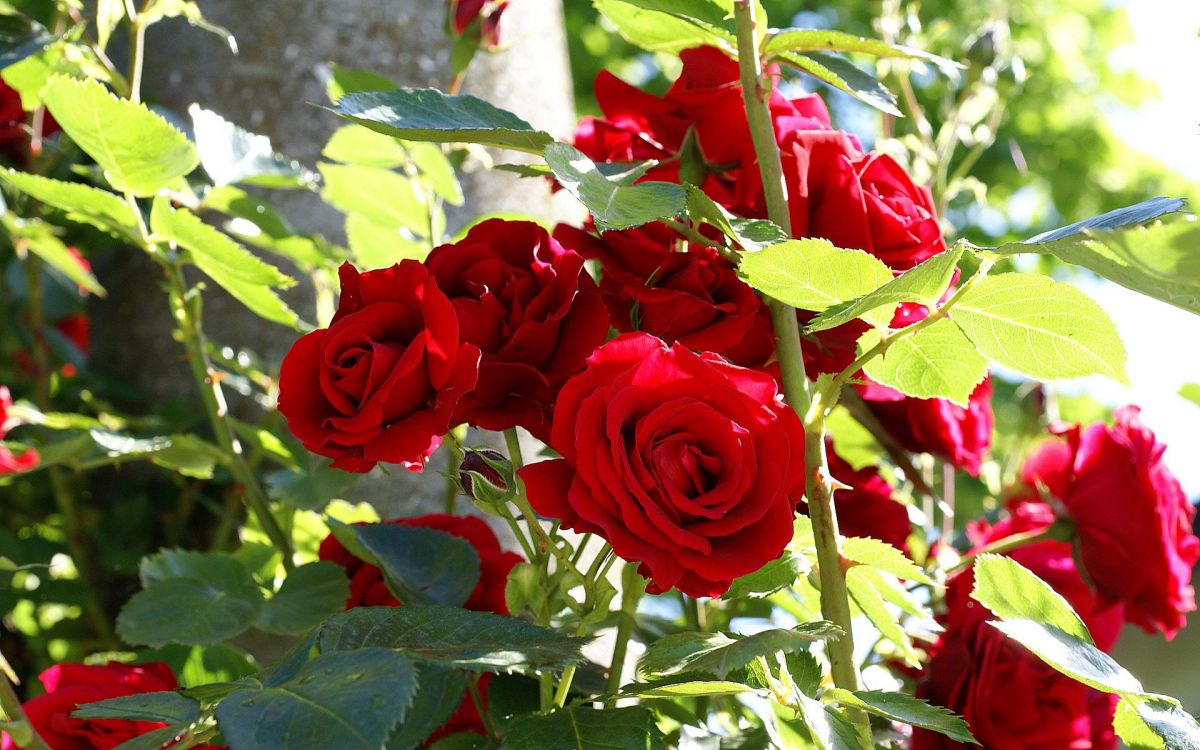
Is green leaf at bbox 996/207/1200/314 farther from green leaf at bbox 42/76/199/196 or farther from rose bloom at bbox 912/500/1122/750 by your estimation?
green leaf at bbox 42/76/199/196

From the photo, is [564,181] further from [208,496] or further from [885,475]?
[208,496]

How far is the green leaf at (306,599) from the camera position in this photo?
1.99 ft

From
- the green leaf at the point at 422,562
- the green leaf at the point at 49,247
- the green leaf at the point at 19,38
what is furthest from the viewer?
the green leaf at the point at 49,247

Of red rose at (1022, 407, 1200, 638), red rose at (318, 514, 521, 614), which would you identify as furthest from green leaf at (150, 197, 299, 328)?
red rose at (1022, 407, 1200, 638)

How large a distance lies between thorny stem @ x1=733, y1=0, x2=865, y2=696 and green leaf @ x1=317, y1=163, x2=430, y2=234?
312 millimetres

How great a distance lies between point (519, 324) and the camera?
0.48 m

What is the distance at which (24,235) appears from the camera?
0.97m

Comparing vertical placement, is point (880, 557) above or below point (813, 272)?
below

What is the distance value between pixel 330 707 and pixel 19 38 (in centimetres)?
57

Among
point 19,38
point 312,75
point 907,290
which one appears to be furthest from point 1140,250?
point 312,75

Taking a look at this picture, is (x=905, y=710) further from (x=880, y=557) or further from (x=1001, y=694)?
(x=1001, y=694)

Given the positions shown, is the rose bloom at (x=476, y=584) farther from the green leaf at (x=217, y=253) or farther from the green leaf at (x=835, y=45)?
A: the green leaf at (x=835, y=45)

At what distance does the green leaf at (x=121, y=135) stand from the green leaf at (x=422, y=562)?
239mm

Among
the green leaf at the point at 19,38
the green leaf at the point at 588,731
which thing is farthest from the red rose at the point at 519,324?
the green leaf at the point at 19,38
